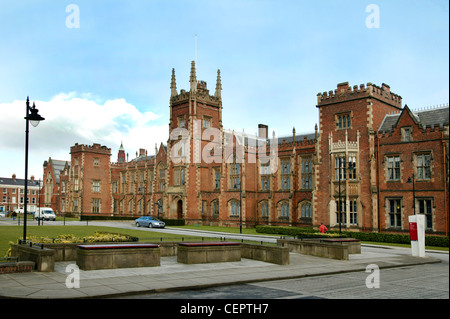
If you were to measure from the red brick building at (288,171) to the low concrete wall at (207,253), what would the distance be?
15.8 metres

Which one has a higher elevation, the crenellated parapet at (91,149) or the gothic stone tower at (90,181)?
the crenellated parapet at (91,149)

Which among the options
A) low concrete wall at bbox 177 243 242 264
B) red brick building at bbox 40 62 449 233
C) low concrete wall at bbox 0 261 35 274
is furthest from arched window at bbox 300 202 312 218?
low concrete wall at bbox 0 261 35 274

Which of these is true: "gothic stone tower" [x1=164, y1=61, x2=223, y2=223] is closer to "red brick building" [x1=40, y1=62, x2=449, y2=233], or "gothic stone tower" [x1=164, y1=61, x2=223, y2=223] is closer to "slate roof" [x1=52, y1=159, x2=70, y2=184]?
"red brick building" [x1=40, y1=62, x2=449, y2=233]

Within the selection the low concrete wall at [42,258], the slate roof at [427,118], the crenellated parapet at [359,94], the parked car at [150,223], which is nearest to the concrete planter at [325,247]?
the low concrete wall at [42,258]

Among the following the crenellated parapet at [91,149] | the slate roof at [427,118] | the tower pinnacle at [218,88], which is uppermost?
the tower pinnacle at [218,88]

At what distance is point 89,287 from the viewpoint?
1313 centimetres

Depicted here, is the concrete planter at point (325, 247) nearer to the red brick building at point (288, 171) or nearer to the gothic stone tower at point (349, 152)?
the red brick building at point (288, 171)

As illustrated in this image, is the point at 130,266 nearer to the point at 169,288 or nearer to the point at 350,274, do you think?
the point at 169,288

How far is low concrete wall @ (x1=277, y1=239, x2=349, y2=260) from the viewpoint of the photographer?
2242 cm

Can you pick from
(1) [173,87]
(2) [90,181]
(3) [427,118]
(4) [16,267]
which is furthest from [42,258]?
(2) [90,181]

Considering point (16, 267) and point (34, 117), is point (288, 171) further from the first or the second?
point (16, 267)

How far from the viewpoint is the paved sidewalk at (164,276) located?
1244 centimetres
